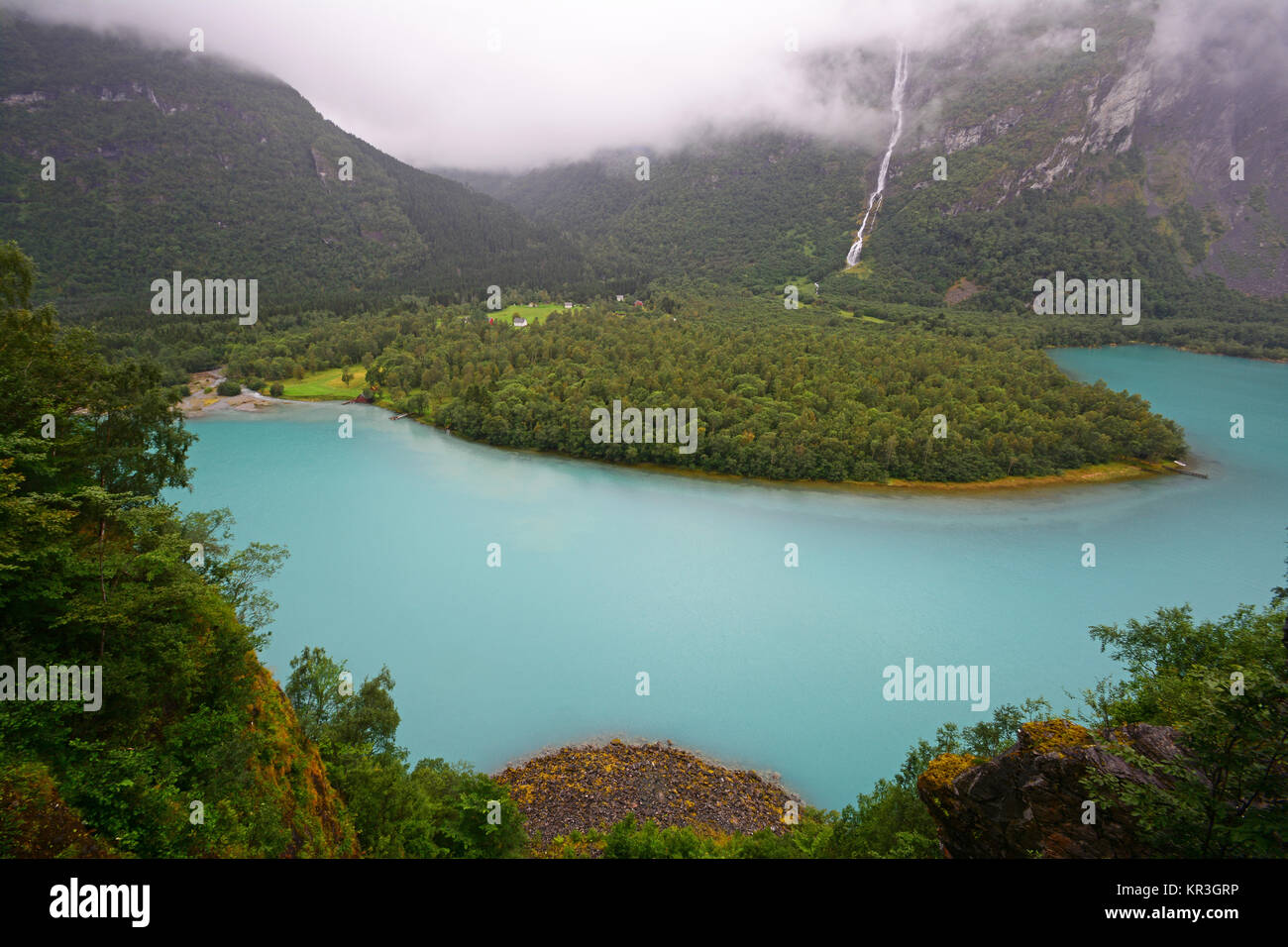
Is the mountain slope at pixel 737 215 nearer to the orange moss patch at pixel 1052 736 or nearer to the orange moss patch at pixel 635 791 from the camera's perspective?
the orange moss patch at pixel 635 791

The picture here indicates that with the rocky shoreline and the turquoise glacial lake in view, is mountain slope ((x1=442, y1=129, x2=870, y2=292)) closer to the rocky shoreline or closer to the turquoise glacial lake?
the turquoise glacial lake

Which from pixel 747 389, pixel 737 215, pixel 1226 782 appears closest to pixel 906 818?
pixel 1226 782

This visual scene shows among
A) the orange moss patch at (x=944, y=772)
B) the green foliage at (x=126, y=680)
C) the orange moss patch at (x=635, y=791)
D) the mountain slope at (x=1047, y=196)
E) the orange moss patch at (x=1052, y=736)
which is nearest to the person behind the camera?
the green foliage at (x=126, y=680)

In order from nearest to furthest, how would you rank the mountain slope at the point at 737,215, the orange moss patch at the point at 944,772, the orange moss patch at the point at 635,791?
the orange moss patch at the point at 944,772 < the orange moss patch at the point at 635,791 < the mountain slope at the point at 737,215

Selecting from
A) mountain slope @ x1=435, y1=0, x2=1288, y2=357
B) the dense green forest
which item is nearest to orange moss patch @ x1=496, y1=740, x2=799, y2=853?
the dense green forest

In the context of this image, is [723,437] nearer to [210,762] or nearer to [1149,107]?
[210,762]

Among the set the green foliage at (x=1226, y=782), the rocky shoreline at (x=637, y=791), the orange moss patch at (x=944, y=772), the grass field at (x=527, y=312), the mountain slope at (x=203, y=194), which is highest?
the mountain slope at (x=203, y=194)

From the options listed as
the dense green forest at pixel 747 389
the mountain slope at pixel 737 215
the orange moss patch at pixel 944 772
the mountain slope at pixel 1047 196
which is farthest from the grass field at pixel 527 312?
the orange moss patch at pixel 944 772
